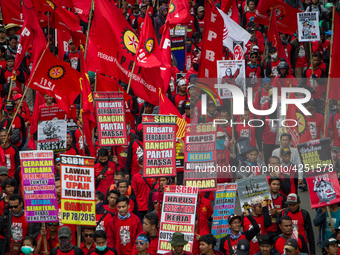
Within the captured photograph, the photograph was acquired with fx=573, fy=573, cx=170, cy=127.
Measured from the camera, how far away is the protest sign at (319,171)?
9.91 m

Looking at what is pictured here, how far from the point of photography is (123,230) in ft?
32.4

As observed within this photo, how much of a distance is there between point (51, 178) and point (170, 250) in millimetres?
2356

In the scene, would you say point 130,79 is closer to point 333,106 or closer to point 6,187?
point 6,187

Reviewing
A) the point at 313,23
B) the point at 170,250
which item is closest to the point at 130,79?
the point at 170,250

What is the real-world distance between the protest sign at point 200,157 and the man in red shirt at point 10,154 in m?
4.52

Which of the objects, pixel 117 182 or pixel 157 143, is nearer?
pixel 157 143

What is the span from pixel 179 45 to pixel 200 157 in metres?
8.26

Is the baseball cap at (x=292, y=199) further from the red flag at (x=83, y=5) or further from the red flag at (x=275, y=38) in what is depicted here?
the red flag at (x=83, y=5)

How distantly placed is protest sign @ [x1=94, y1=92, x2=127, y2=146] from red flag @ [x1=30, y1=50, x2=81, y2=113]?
71.5 inches

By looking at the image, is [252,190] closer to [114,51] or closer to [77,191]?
[77,191]

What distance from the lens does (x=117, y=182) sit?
10.7 meters

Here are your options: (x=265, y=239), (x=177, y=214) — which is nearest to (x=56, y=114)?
(x=177, y=214)

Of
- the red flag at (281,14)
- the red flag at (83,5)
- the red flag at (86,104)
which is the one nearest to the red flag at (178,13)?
the red flag at (83,5)

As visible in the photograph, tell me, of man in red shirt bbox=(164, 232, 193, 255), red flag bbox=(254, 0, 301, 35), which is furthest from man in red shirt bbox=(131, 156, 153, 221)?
red flag bbox=(254, 0, 301, 35)
